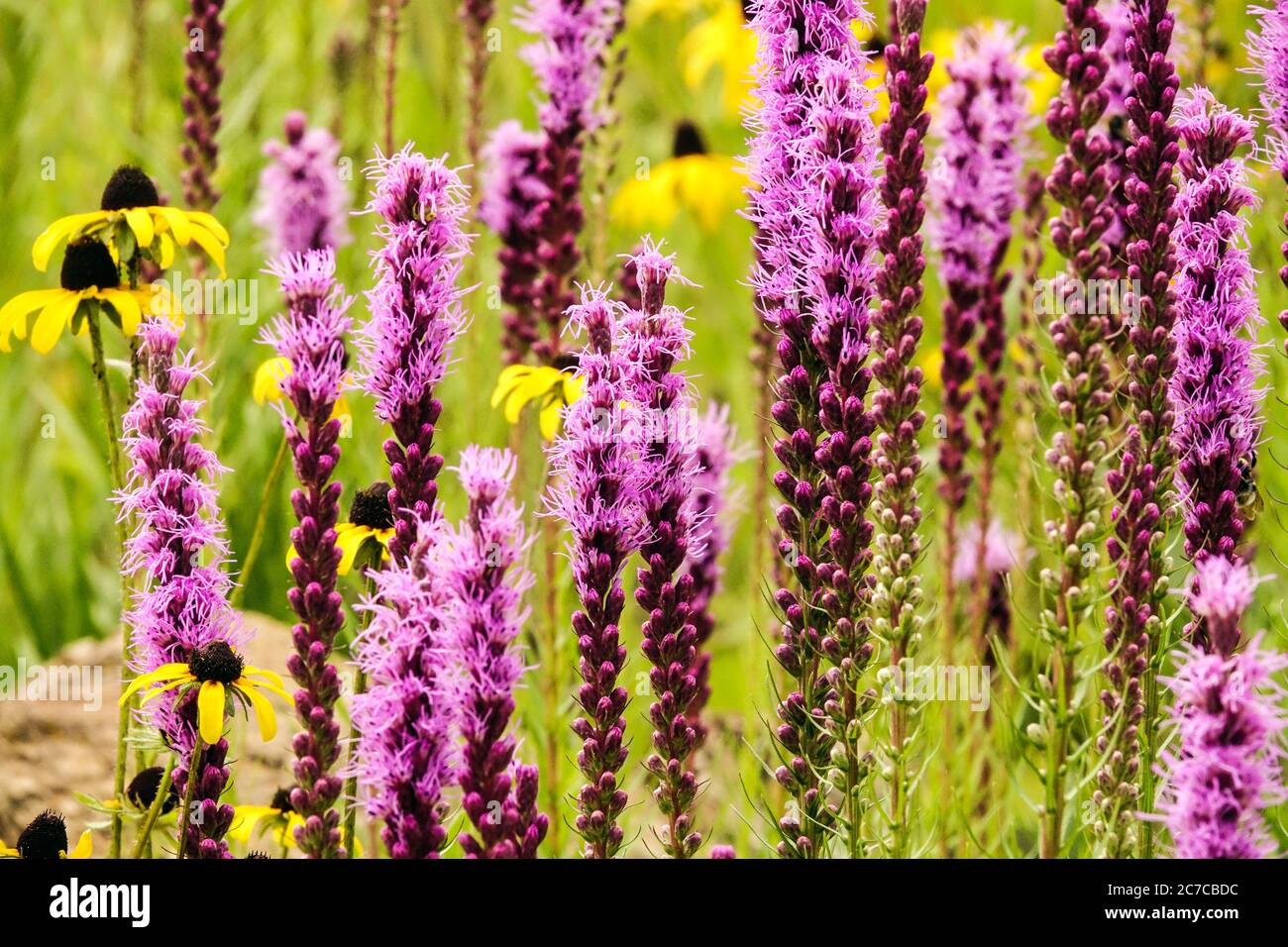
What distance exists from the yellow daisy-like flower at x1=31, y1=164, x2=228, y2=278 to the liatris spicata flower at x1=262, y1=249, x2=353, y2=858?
83 centimetres

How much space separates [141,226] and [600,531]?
152 cm

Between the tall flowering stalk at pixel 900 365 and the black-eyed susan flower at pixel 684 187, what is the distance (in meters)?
3.56

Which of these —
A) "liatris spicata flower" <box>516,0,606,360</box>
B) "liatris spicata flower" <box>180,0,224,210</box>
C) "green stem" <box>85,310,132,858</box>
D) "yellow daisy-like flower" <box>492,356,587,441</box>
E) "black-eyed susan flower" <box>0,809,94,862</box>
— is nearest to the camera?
"black-eyed susan flower" <box>0,809,94,862</box>

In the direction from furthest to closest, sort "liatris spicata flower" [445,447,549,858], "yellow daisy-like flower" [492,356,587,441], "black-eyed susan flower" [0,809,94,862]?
"yellow daisy-like flower" [492,356,587,441] → "black-eyed susan flower" [0,809,94,862] → "liatris spicata flower" [445,447,549,858]

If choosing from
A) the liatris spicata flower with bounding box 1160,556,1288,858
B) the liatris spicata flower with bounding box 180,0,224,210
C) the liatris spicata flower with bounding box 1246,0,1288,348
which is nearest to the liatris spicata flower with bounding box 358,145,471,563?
the liatris spicata flower with bounding box 1160,556,1288,858

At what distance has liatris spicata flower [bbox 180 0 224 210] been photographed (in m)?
4.71

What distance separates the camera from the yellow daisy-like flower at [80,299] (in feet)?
11.0

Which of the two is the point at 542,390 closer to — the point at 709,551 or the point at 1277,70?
the point at 709,551

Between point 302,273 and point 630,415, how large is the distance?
0.70m

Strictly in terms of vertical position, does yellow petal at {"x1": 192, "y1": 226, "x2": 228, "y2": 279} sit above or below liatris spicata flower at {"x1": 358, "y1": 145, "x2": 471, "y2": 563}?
above

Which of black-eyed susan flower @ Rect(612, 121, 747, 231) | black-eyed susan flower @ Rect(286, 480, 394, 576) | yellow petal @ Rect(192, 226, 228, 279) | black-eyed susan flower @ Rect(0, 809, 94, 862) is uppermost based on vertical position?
black-eyed susan flower @ Rect(612, 121, 747, 231)

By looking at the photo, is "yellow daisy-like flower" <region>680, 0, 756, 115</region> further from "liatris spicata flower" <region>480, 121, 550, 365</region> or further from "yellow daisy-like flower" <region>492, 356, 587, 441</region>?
"yellow daisy-like flower" <region>492, 356, 587, 441</region>

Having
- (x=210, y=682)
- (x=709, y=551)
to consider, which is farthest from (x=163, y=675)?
(x=709, y=551)

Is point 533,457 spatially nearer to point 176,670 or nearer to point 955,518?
point 955,518
